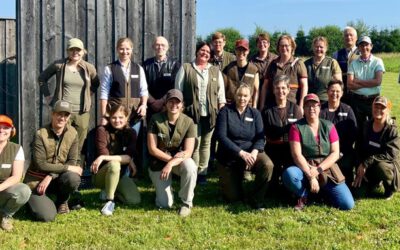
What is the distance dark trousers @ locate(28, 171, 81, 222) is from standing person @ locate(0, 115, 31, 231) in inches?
9.4

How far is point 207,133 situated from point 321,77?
1.74m

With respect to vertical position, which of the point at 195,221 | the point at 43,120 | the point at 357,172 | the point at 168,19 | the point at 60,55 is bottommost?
the point at 195,221

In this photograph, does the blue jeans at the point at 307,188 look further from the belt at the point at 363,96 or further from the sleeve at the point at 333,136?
the belt at the point at 363,96

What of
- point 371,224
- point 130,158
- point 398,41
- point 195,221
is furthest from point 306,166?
point 398,41

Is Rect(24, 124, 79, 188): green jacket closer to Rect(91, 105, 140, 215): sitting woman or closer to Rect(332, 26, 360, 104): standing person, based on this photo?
Rect(91, 105, 140, 215): sitting woman

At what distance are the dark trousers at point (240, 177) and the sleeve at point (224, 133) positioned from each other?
209 millimetres

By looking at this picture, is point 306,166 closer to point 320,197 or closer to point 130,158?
point 320,197

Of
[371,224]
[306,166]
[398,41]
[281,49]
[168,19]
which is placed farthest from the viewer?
[398,41]

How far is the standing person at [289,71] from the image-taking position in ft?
→ 23.0

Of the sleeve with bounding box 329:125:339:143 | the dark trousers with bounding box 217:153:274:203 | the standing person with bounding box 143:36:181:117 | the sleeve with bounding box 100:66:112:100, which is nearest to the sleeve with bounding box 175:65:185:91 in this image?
the standing person with bounding box 143:36:181:117

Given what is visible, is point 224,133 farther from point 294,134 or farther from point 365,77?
point 365,77

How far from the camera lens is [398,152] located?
6.48 m

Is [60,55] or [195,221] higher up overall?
[60,55]

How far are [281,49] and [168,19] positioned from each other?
1968 millimetres
